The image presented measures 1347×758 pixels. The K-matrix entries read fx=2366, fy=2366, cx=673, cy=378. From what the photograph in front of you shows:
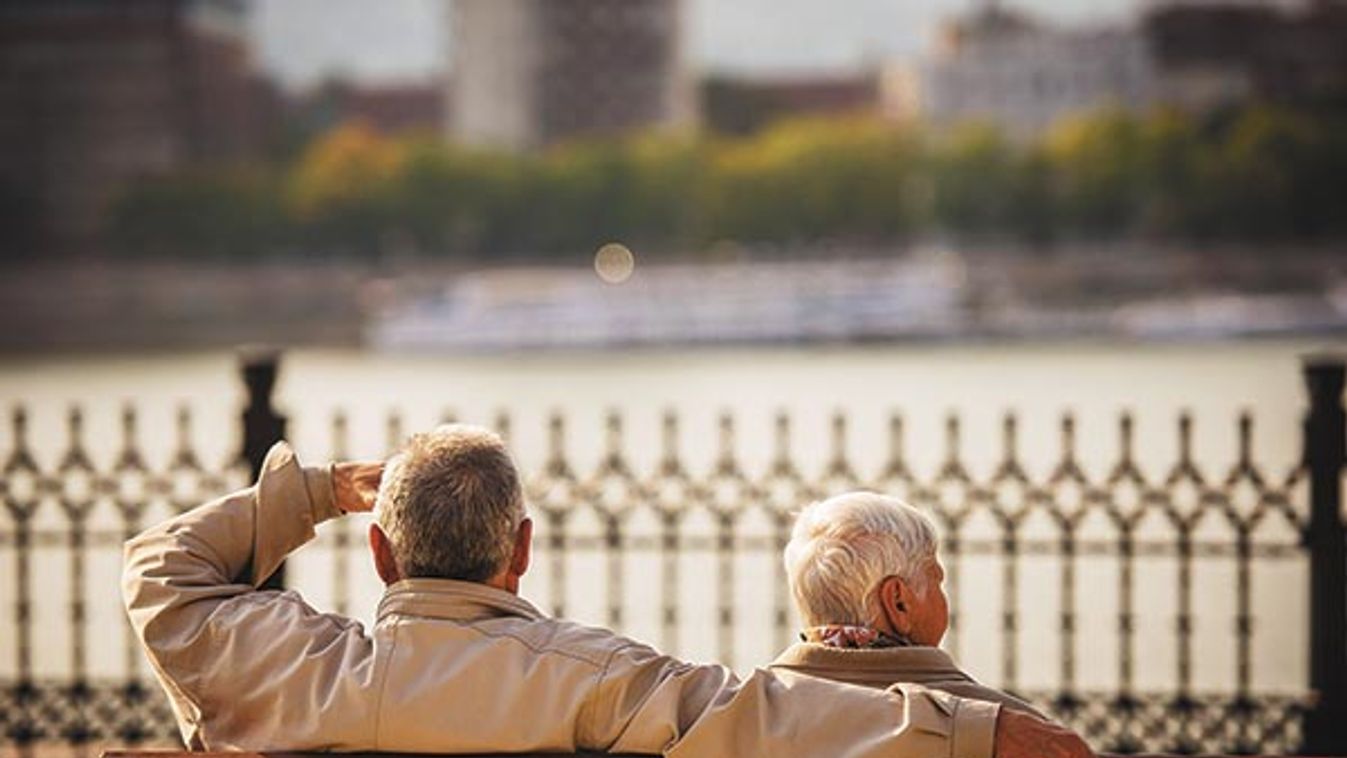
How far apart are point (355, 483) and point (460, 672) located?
263mm

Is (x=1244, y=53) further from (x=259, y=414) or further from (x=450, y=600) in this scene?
(x=450, y=600)

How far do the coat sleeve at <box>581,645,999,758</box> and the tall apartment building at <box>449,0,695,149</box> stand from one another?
5752 cm

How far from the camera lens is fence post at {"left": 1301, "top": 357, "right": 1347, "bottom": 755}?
12.8 ft

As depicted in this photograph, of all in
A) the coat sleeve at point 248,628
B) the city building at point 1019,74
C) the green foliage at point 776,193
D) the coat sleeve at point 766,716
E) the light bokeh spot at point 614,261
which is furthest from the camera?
the city building at point 1019,74

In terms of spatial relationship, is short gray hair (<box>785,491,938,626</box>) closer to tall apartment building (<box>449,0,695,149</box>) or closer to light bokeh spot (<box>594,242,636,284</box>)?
light bokeh spot (<box>594,242,636,284</box>)

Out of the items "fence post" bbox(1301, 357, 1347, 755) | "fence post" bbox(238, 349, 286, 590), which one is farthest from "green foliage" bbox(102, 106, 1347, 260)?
"fence post" bbox(1301, 357, 1347, 755)

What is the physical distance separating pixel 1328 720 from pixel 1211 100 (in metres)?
59.1

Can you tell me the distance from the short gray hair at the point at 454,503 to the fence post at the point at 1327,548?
7.44ft

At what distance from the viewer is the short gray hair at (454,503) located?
1.90 m

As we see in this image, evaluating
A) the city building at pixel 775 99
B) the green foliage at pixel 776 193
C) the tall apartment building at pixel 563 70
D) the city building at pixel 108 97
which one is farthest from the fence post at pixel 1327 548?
the city building at pixel 775 99

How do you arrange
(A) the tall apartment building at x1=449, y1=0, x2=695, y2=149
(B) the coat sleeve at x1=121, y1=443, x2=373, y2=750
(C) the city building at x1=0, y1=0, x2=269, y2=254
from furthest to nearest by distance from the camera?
(A) the tall apartment building at x1=449, y1=0, x2=695, y2=149 < (C) the city building at x1=0, y1=0, x2=269, y2=254 < (B) the coat sleeve at x1=121, y1=443, x2=373, y2=750

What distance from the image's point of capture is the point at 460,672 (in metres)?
1.96

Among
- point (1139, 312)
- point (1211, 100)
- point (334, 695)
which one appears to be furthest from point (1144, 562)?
point (1211, 100)

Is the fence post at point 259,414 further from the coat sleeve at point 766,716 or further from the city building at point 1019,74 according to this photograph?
the city building at point 1019,74
